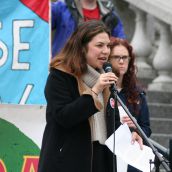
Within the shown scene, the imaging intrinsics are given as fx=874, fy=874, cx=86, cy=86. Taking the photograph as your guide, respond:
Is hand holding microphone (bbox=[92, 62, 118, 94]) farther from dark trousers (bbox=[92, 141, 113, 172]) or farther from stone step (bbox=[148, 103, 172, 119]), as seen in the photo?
stone step (bbox=[148, 103, 172, 119])

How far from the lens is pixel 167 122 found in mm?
10133

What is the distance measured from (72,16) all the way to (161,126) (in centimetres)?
211

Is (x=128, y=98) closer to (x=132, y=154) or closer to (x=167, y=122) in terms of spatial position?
(x=132, y=154)

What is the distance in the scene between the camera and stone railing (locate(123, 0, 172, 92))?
1098cm

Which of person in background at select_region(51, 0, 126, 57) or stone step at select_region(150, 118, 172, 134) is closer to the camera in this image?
person in background at select_region(51, 0, 126, 57)

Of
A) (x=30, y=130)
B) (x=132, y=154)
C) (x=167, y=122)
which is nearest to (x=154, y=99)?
(x=167, y=122)

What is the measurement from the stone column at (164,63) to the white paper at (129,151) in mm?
4679

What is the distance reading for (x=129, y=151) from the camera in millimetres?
6098

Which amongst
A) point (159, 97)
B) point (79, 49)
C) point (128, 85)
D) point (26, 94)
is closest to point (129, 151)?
point (79, 49)

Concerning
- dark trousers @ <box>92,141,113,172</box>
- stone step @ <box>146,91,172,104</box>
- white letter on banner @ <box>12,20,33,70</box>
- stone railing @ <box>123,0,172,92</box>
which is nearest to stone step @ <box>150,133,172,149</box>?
stone step @ <box>146,91,172,104</box>

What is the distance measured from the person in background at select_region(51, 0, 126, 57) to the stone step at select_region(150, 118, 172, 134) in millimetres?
1575

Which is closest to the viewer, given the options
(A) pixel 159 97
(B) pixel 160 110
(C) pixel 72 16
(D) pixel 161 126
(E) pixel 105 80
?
(E) pixel 105 80

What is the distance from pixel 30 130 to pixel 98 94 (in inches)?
59.3

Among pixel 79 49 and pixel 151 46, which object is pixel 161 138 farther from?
pixel 79 49
